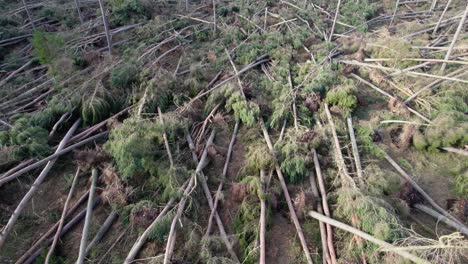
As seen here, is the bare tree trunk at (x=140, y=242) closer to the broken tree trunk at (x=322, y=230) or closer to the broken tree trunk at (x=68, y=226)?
the broken tree trunk at (x=68, y=226)

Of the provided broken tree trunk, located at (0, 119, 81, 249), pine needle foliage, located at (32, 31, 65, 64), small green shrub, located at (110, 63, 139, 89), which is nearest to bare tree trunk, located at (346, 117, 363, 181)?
small green shrub, located at (110, 63, 139, 89)

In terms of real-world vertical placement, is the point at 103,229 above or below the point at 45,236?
below

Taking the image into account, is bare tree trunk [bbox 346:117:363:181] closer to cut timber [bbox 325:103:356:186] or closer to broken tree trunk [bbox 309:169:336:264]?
cut timber [bbox 325:103:356:186]

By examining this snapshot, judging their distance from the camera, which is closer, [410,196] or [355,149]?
[410,196]

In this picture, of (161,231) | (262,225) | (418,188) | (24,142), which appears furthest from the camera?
(24,142)

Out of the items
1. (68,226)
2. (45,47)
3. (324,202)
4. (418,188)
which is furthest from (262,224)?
(45,47)

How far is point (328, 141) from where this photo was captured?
691cm

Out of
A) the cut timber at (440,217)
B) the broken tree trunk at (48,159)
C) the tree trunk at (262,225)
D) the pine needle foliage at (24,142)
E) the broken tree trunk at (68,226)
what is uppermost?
the pine needle foliage at (24,142)

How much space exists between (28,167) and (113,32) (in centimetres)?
699

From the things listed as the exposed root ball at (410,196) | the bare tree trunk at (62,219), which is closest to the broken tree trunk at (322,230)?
the exposed root ball at (410,196)

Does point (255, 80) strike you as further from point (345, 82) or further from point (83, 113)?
point (83, 113)

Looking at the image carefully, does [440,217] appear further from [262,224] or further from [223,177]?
[223,177]

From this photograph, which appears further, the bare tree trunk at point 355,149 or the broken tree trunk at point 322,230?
the bare tree trunk at point 355,149

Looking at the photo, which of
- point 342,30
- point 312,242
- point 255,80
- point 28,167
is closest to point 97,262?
point 28,167
